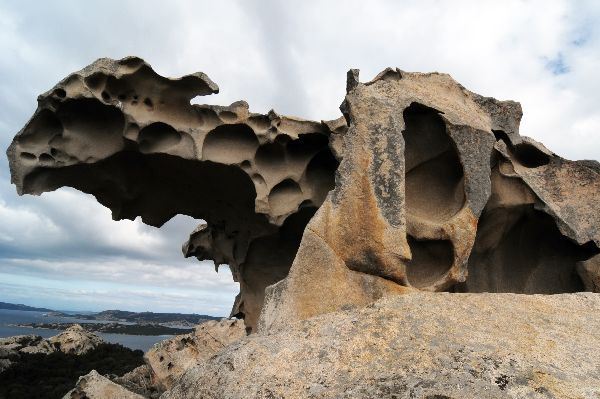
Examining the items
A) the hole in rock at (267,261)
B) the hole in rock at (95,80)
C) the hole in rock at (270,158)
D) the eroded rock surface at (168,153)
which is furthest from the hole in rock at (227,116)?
the hole in rock at (267,261)

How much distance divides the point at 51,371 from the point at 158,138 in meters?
14.8

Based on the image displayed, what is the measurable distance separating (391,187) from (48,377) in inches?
695

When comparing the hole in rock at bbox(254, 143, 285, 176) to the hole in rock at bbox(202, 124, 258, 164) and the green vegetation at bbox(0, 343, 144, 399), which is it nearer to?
the hole in rock at bbox(202, 124, 258, 164)

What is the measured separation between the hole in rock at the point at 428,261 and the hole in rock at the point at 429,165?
0.35m

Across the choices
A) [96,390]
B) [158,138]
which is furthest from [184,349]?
[158,138]

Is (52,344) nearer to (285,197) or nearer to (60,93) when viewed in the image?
(285,197)

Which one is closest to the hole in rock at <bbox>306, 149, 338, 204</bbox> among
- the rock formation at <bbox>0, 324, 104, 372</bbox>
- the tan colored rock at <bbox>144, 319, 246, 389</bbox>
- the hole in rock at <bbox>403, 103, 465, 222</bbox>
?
the hole in rock at <bbox>403, 103, 465, 222</bbox>

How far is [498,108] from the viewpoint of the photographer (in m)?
7.17

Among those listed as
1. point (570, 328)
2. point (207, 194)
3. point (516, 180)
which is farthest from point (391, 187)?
point (207, 194)

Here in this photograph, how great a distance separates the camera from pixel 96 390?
8.41 meters

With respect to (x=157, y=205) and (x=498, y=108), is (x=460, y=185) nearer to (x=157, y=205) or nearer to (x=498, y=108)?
(x=498, y=108)

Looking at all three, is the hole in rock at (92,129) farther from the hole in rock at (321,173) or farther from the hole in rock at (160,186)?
the hole in rock at (321,173)

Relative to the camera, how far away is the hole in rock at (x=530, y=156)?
24.6 ft

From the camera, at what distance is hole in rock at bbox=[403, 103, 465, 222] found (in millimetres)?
6164
